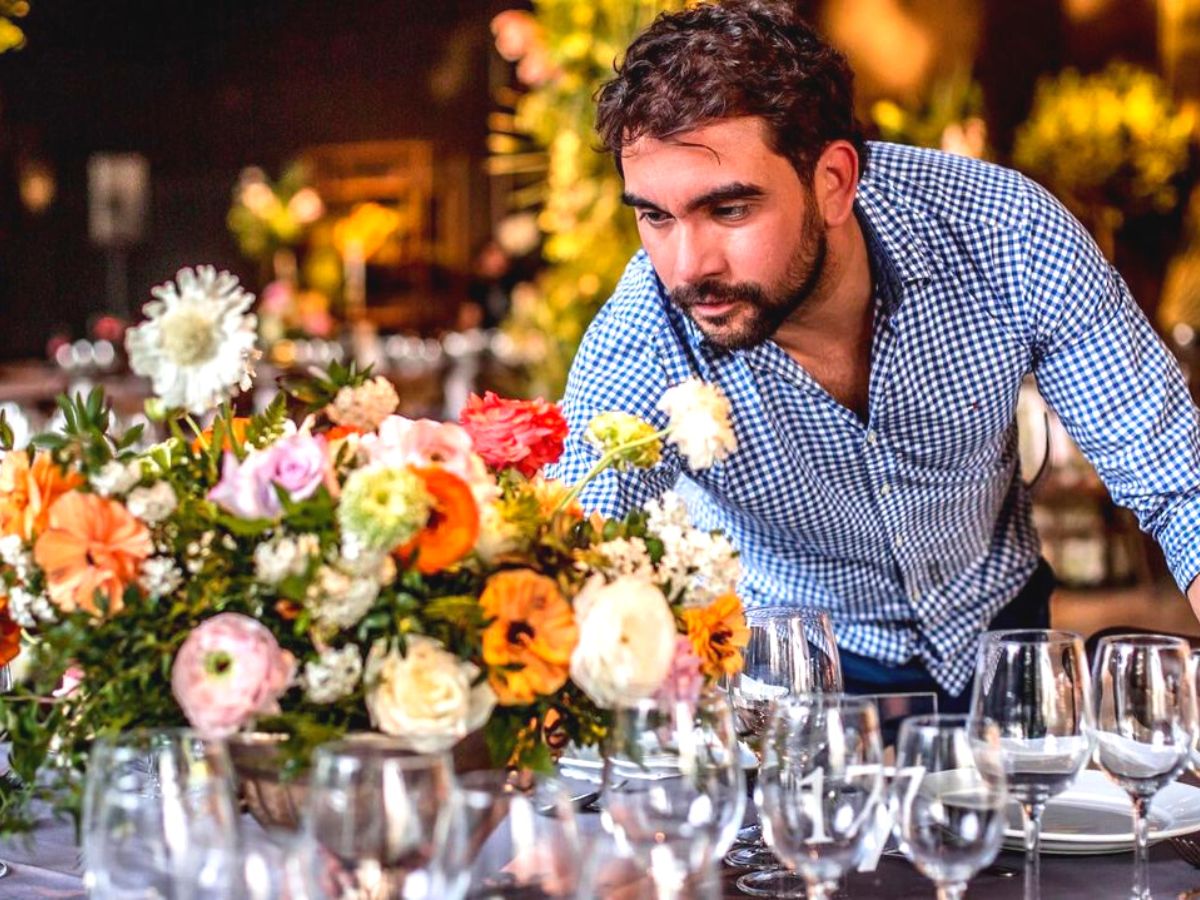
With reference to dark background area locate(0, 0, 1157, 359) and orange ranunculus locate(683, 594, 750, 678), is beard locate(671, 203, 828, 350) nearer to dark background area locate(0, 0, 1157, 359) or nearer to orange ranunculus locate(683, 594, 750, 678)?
orange ranunculus locate(683, 594, 750, 678)

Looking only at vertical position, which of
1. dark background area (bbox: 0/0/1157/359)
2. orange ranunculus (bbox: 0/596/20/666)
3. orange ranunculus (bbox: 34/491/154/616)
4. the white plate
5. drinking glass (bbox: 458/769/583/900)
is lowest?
the white plate

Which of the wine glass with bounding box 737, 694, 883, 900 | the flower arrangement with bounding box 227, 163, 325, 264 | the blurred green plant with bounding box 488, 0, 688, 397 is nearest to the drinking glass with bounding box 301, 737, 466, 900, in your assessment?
the wine glass with bounding box 737, 694, 883, 900

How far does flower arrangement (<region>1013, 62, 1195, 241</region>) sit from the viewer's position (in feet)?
23.9

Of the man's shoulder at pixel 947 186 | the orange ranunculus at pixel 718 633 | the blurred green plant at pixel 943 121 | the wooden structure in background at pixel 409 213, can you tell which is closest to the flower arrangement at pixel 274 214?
the wooden structure in background at pixel 409 213

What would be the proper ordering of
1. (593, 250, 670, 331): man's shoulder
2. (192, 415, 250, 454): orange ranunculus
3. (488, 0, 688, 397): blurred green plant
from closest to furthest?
1. (192, 415, 250, 454): orange ranunculus
2. (593, 250, 670, 331): man's shoulder
3. (488, 0, 688, 397): blurred green plant

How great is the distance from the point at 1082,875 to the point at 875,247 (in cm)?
104

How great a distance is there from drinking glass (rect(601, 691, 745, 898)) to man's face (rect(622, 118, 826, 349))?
34.7 inches

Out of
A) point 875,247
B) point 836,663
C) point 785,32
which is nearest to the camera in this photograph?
point 836,663

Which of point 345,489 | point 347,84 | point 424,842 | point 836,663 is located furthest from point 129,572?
point 347,84

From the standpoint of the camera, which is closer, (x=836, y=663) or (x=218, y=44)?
(x=836, y=663)

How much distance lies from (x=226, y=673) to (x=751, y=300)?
1.03 metres

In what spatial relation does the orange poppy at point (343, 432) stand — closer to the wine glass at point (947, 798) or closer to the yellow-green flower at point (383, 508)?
→ the yellow-green flower at point (383, 508)

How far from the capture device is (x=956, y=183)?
2334 mm

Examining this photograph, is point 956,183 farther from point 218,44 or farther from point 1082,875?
point 218,44
